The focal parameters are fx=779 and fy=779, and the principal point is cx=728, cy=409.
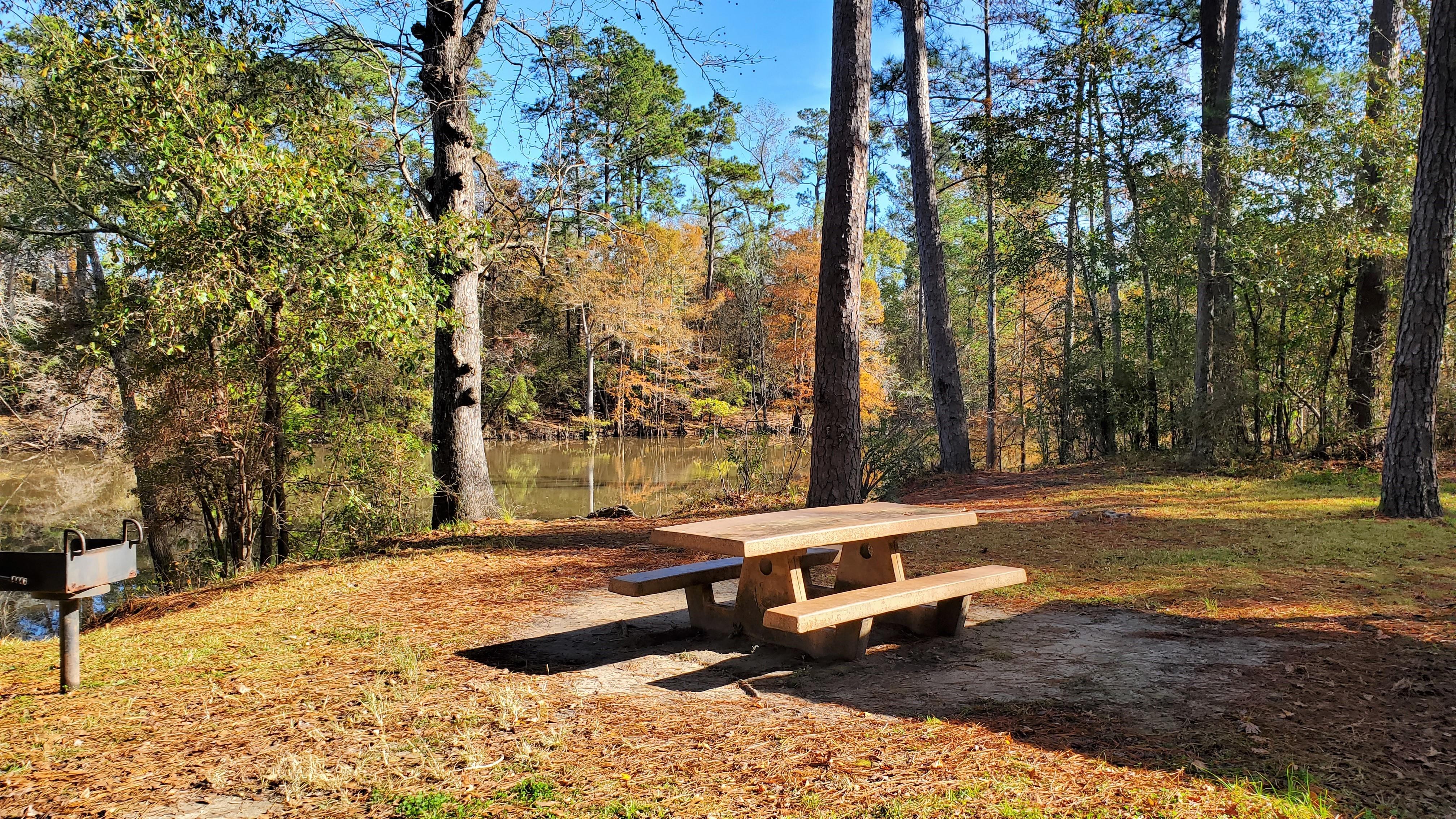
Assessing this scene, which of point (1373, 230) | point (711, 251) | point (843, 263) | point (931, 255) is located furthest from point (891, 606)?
point (711, 251)

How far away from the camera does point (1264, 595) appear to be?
16.7 feet

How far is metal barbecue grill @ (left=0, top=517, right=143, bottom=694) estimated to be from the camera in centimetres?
323

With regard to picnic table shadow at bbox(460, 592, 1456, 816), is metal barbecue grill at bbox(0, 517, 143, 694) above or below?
above

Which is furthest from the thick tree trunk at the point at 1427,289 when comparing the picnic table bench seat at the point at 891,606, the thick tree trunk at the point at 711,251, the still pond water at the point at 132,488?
the thick tree trunk at the point at 711,251

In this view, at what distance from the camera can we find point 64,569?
3.22 metres

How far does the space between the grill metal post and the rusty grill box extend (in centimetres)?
22

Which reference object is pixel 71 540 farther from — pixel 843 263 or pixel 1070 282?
pixel 1070 282

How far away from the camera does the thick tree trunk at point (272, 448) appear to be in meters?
7.04

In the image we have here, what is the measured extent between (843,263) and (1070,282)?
12268 millimetres

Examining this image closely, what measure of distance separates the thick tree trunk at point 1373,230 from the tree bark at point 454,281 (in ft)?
39.6

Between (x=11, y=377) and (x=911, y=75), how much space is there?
1363 cm

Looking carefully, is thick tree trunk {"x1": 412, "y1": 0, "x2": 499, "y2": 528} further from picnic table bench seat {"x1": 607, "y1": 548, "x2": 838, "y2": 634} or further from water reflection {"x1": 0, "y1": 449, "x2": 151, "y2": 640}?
picnic table bench seat {"x1": 607, "y1": 548, "x2": 838, "y2": 634}

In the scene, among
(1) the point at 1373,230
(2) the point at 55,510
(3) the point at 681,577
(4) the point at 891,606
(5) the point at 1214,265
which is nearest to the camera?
(4) the point at 891,606

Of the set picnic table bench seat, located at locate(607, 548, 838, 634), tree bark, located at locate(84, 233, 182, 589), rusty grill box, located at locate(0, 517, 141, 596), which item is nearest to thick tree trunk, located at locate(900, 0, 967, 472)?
picnic table bench seat, located at locate(607, 548, 838, 634)
